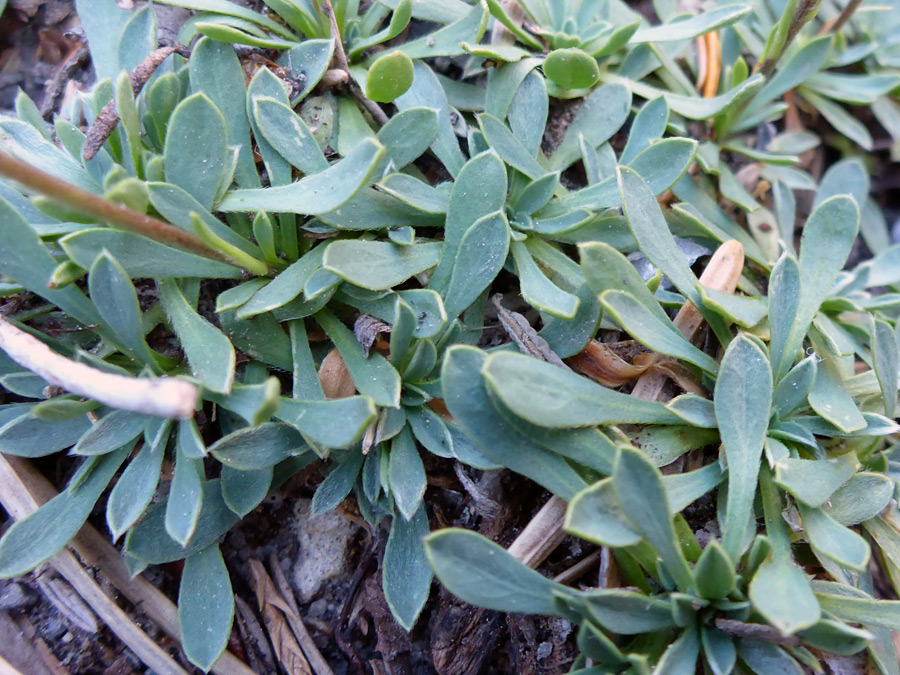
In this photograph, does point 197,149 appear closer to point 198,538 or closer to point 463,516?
point 198,538

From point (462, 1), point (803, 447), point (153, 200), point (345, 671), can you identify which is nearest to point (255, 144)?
point (153, 200)

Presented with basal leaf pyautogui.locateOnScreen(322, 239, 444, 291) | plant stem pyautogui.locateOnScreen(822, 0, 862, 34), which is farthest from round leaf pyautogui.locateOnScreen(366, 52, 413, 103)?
plant stem pyautogui.locateOnScreen(822, 0, 862, 34)

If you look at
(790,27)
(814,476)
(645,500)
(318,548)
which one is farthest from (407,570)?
(790,27)

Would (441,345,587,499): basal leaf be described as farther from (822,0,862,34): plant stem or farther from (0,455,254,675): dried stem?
(822,0,862,34): plant stem

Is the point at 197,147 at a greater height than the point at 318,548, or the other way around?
the point at 197,147

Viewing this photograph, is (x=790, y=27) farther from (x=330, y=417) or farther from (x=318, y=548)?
(x=318, y=548)
